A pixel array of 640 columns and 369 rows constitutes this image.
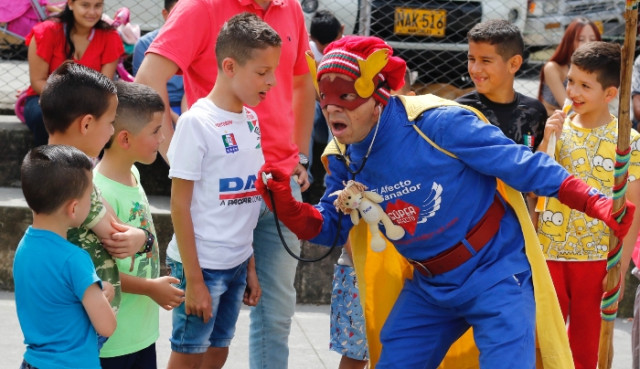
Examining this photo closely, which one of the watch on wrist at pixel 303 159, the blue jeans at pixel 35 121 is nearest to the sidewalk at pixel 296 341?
the blue jeans at pixel 35 121

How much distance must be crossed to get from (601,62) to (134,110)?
7.12 ft

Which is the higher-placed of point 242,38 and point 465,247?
point 242,38

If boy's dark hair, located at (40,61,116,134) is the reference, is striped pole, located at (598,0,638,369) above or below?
below

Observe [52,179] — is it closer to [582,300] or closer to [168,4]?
[582,300]

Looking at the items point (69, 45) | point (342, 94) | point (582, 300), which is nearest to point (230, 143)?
point (342, 94)

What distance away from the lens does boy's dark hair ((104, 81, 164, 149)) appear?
3.34 meters

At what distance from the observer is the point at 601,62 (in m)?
4.36

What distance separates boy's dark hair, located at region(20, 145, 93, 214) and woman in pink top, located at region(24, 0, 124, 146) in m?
3.28

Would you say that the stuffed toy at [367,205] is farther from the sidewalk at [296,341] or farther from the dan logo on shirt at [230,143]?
the sidewalk at [296,341]

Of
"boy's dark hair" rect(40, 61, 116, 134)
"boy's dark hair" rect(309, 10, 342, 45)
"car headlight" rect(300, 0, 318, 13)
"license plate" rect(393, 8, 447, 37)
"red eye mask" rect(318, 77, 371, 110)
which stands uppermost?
"boy's dark hair" rect(40, 61, 116, 134)

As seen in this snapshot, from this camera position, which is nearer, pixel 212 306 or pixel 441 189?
pixel 441 189

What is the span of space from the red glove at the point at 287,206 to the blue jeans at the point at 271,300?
1.83ft

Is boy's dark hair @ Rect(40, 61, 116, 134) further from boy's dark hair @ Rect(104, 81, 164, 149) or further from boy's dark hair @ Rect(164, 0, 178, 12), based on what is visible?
boy's dark hair @ Rect(164, 0, 178, 12)

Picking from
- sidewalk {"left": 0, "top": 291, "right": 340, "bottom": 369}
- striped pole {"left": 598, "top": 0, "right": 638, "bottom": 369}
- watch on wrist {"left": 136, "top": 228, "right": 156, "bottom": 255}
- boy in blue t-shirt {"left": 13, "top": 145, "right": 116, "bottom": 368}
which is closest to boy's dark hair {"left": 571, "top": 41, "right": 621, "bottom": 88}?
striped pole {"left": 598, "top": 0, "right": 638, "bottom": 369}
